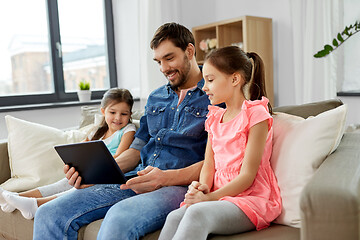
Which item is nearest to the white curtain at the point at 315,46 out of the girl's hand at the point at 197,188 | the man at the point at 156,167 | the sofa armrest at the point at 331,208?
the man at the point at 156,167

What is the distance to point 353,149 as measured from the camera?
1165 mm

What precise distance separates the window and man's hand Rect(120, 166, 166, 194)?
1.98 meters

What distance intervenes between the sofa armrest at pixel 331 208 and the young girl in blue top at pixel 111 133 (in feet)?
3.67

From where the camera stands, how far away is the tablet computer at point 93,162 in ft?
4.28

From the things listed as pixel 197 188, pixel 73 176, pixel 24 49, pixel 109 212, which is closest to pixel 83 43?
pixel 24 49

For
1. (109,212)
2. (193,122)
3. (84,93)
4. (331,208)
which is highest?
(84,93)

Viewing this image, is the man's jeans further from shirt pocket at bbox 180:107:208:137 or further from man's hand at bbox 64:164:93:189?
shirt pocket at bbox 180:107:208:137

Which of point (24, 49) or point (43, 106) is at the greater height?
point (24, 49)

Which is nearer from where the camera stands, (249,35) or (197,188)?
(197,188)

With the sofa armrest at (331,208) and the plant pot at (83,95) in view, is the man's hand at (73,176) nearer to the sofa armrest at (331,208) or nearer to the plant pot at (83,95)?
the sofa armrest at (331,208)

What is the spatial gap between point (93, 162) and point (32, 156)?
747 millimetres

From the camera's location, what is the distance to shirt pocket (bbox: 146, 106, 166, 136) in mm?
1601

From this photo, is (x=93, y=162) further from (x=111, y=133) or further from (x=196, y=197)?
(x=111, y=133)

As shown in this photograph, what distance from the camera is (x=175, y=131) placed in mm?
1521
